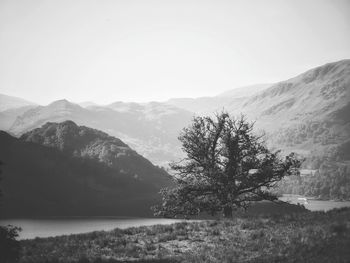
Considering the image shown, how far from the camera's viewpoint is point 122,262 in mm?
16344

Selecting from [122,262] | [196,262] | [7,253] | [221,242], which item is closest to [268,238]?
[221,242]

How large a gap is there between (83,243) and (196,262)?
8199mm

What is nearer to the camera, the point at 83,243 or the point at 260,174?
the point at 83,243

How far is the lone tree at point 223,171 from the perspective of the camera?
32.9 metres

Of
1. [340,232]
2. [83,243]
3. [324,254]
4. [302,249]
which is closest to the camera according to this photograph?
[324,254]

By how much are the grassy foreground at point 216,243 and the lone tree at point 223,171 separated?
346 inches

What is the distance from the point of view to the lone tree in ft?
108

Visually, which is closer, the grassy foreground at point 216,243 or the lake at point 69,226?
the grassy foreground at point 216,243

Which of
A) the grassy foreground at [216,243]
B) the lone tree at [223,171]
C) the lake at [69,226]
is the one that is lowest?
the lake at [69,226]

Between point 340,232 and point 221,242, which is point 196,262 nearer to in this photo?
point 221,242

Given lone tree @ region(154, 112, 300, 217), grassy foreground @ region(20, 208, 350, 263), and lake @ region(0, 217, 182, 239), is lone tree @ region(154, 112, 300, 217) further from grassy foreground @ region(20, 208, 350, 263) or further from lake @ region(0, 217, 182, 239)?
lake @ region(0, 217, 182, 239)

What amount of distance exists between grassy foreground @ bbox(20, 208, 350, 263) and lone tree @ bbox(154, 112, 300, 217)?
28.8 feet

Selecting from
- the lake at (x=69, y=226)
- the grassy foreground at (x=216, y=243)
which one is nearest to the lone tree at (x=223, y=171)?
the grassy foreground at (x=216, y=243)

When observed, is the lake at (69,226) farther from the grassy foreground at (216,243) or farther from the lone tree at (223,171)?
the grassy foreground at (216,243)
